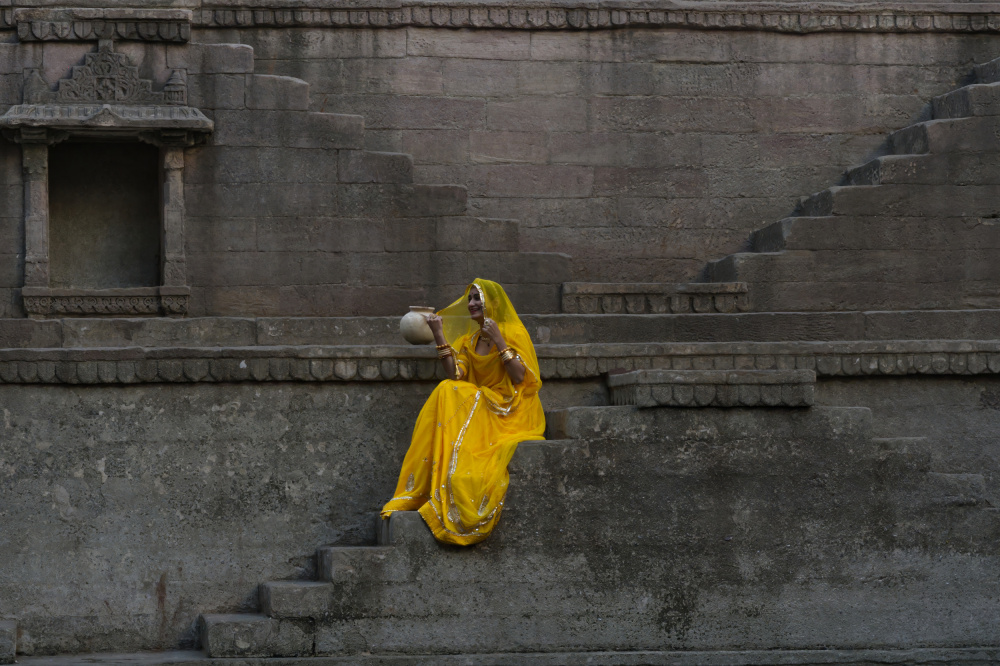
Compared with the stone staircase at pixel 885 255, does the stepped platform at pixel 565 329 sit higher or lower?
lower

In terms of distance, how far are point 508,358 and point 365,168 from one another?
3.30 m

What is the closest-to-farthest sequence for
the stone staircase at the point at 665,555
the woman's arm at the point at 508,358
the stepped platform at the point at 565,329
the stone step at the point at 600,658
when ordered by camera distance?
the stone step at the point at 600,658 → the stone staircase at the point at 665,555 → the woman's arm at the point at 508,358 → the stepped platform at the point at 565,329

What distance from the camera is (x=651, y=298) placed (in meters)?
12.2

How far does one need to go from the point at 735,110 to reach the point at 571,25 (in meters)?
1.68

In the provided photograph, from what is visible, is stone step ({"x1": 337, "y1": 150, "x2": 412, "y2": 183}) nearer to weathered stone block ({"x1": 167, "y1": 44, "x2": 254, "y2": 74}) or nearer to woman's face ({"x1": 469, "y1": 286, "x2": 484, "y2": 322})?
weathered stone block ({"x1": 167, "y1": 44, "x2": 254, "y2": 74})

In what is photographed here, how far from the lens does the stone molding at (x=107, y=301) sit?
1186cm

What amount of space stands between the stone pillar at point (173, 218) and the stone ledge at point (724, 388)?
14.4ft

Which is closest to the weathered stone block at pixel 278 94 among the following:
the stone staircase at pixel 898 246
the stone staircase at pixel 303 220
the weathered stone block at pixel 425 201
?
the stone staircase at pixel 303 220

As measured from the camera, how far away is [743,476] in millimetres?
9328

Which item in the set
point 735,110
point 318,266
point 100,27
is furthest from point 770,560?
point 100,27

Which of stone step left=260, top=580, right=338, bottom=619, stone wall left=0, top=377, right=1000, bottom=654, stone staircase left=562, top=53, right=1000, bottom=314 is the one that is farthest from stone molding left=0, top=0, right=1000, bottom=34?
stone step left=260, top=580, right=338, bottom=619

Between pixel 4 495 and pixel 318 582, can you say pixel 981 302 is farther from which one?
pixel 4 495

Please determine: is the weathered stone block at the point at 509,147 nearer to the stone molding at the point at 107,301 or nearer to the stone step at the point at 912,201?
the stone step at the point at 912,201

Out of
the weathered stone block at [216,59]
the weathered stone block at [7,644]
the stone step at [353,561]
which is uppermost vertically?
the weathered stone block at [216,59]
